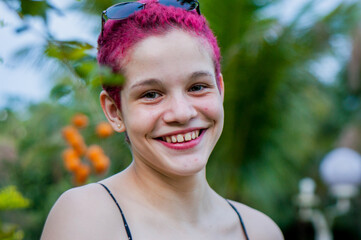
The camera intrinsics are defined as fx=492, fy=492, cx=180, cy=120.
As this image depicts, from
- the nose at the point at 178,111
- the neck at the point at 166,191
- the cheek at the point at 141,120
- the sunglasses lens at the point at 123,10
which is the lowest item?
the neck at the point at 166,191

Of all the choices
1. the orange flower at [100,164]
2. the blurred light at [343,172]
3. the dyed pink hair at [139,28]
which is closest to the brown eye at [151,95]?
the dyed pink hair at [139,28]

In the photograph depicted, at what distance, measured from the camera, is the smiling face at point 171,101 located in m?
1.71

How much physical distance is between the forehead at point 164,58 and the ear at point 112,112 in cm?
18

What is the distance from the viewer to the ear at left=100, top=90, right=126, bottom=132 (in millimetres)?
1890

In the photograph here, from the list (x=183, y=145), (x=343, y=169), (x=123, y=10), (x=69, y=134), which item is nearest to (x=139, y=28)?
(x=123, y=10)

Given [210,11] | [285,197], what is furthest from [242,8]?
[285,197]

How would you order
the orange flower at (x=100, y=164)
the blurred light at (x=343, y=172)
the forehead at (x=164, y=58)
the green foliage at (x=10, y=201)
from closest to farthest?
the green foliage at (x=10, y=201) → the forehead at (x=164, y=58) → the orange flower at (x=100, y=164) → the blurred light at (x=343, y=172)

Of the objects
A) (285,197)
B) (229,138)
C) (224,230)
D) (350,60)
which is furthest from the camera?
(285,197)

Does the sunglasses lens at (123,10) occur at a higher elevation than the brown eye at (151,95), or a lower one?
higher

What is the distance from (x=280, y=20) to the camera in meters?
7.34

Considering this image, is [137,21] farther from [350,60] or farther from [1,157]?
[350,60]

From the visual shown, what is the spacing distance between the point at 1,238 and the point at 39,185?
12340 mm

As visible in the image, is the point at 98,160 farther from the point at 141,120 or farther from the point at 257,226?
the point at 141,120

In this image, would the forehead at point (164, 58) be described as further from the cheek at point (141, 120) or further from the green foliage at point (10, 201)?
the green foliage at point (10, 201)
